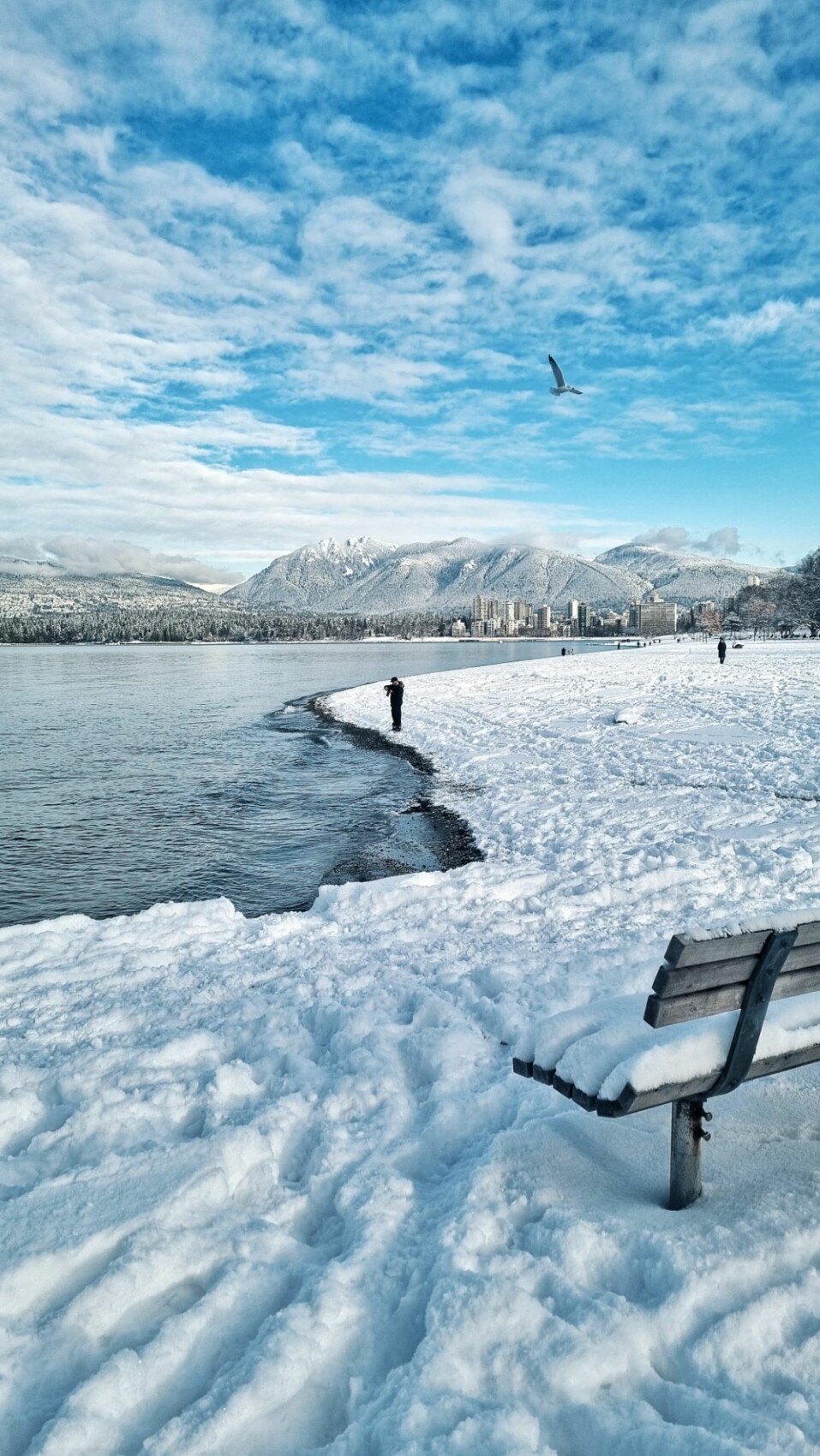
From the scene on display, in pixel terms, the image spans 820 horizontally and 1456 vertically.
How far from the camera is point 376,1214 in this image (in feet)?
11.7

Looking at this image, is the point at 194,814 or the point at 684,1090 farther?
the point at 194,814

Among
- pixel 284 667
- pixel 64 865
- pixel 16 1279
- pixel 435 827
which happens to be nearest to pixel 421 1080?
pixel 16 1279

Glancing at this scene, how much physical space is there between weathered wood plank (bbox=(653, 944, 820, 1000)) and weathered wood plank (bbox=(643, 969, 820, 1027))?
29 mm

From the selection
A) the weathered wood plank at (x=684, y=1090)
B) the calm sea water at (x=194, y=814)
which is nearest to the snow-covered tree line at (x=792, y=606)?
the calm sea water at (x=194, y=814)

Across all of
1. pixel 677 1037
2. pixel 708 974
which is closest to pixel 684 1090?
pixel 677 1037

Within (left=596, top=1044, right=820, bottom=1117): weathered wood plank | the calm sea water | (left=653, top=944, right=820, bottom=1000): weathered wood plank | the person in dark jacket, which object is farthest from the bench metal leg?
the person in dark jacket

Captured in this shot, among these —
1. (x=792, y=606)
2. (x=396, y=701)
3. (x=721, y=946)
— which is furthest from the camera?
(x=792, y=606)

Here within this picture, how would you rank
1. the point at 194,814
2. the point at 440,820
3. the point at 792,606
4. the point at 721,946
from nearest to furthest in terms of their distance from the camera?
the point at 721,946 → the point at 440,820 → the point at 194,814 → the point at 792,606

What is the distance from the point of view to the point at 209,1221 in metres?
3.60

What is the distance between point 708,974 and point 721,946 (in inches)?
5.2

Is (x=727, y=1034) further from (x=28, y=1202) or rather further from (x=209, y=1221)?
(x=28, y=1202)

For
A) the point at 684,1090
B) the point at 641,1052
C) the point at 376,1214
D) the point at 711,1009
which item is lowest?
the point at 376,1214

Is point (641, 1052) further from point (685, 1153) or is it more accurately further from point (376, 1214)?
point (376, 1214)

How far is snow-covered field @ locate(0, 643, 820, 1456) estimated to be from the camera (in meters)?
2.61
